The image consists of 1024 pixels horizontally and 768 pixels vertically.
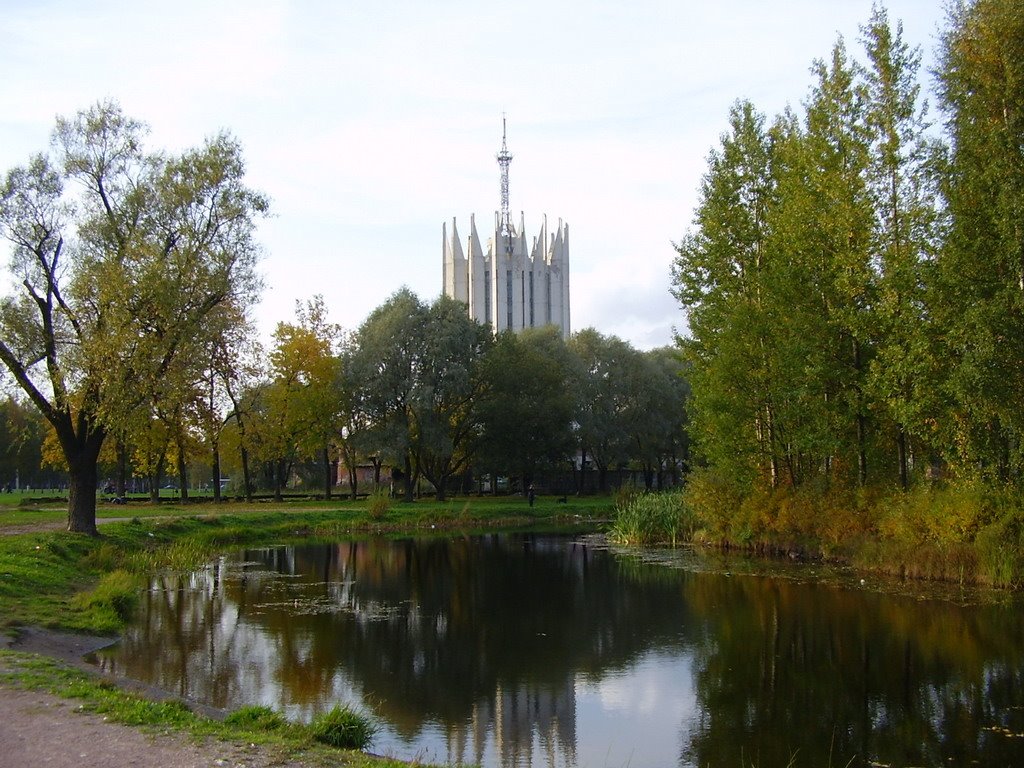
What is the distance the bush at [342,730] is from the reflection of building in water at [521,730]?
39.7 inches

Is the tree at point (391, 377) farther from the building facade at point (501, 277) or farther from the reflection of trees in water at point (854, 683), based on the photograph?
the building facade at point (501, 277)

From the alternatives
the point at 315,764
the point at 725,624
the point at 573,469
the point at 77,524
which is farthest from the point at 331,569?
the point at 573,469

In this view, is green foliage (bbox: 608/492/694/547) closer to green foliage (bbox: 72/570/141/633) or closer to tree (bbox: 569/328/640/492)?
green foliage (bbox: 72/570/141/633)

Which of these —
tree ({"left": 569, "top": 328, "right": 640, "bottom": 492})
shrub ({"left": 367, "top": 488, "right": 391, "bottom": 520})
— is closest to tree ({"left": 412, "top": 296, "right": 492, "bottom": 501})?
shrub ({"left": 367, "top": 488, "right": 391, "bottom": 520})

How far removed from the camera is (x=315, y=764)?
26.9 feet

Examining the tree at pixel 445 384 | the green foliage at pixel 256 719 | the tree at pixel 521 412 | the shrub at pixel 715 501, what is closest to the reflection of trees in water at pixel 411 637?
the green foliage at pixel 256 719

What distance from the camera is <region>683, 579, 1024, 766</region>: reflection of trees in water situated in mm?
10500

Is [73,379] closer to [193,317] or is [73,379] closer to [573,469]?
[193,317]

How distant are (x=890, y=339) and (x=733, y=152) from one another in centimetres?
1235

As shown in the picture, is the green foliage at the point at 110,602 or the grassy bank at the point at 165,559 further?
the green foliage at the point at 110,602

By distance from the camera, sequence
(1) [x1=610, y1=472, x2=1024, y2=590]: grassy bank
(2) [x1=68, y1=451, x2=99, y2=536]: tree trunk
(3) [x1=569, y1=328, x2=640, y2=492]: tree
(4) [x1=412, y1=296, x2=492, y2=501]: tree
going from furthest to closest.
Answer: (3) [x1=569, y1=328, x2=640, y2=492]: tree, (4) [x1=412, y1=296, x2=492, y2=501]: tree, (2) [x1=68, y1=451, x2=99, y2=536]: tree trunk, (1) [x1=610, y1=472, x2=1024, y2=590]: grassy bank

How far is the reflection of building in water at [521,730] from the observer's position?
1048 cm

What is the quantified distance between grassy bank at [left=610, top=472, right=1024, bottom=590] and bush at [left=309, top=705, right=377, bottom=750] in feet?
56.2

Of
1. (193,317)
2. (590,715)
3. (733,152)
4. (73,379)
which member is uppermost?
(733,152)
